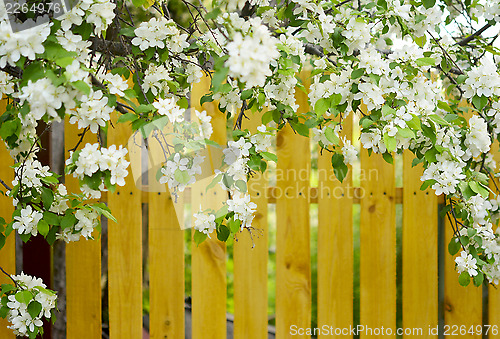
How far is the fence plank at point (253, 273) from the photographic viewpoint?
1.95 m

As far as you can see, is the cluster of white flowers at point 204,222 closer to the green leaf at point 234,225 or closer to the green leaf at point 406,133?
the green leaf at point 234,225

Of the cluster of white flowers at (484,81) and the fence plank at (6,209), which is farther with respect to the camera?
the fence plank at (6,209)

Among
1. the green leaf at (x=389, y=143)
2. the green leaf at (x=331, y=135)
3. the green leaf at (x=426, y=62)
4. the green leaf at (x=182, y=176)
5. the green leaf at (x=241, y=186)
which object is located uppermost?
the green leaf at (x=426, y=62)

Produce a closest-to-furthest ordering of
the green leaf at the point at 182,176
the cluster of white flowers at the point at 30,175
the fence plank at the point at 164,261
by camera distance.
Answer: the green leaf at the point at 182,176
the cluster of white flowers at the point at 30,175
the fence plank at the point at 164,261

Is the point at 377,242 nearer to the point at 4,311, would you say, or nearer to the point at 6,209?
the point at 4,311

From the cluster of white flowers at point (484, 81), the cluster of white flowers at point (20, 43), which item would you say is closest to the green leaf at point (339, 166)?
the cluster of white flowers at point (484, 81)

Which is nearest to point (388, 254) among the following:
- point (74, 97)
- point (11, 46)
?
point (74, 97)

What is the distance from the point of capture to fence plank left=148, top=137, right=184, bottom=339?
1.95 meters

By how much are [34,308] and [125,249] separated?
68 cm

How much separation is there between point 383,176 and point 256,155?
101cm

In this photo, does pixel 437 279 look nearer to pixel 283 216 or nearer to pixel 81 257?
pixel 283 216

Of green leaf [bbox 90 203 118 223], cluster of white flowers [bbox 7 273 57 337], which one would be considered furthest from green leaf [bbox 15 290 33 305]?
green leaf [bbox 90 203 118 223]

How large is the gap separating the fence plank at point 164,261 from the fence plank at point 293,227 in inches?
16.9

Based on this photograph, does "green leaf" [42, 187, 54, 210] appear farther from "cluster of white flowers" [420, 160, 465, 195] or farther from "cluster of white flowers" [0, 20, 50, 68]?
"cluster of white flowers" [420, 160, 465, 195]
